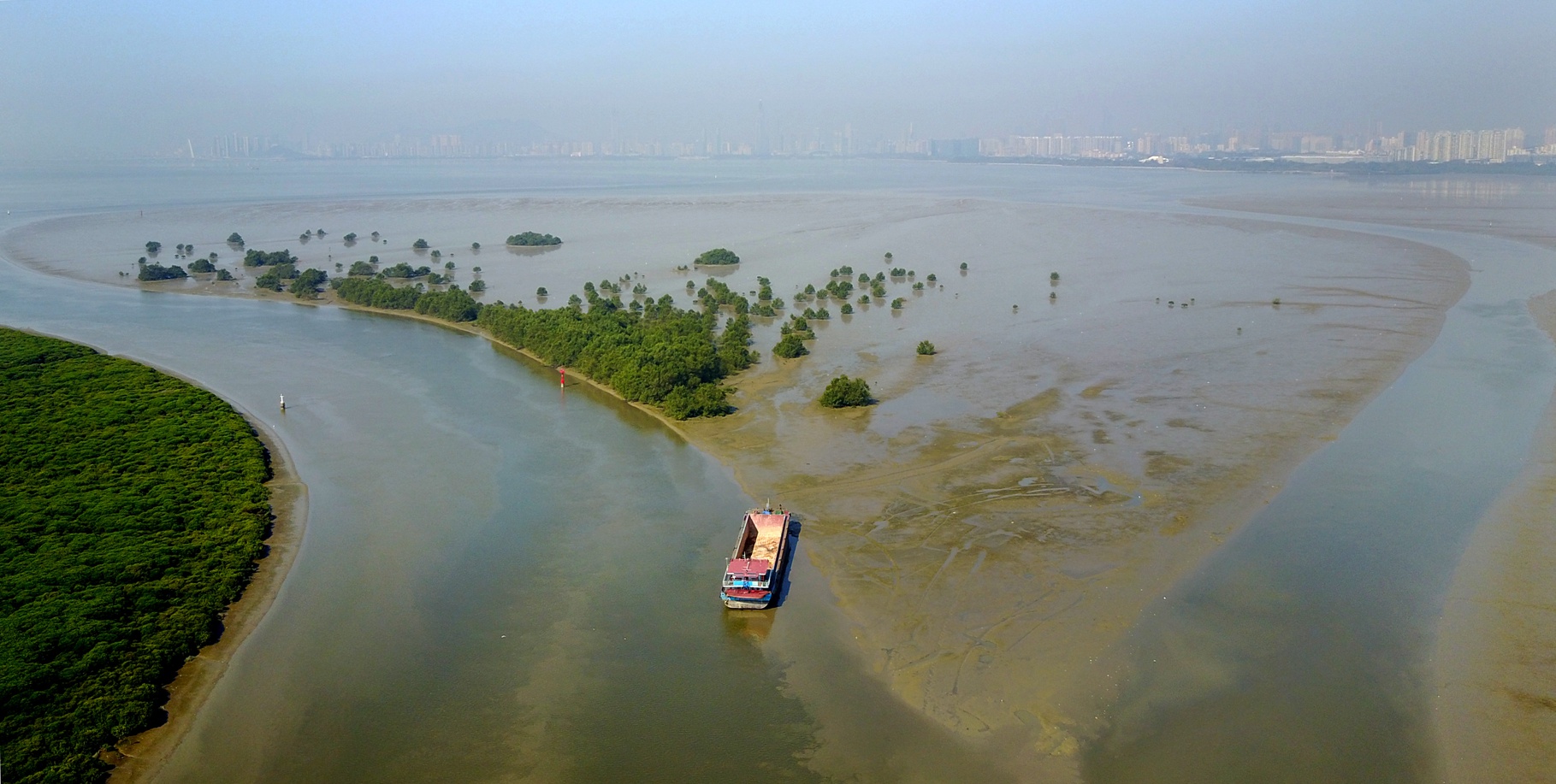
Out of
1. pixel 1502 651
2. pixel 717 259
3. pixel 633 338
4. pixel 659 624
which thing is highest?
pixel 717 259

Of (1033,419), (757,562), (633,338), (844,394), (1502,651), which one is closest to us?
(1502,651)

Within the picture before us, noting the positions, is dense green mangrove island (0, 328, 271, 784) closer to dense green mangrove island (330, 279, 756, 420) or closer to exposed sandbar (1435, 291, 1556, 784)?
dense green mangrove island (330, 279, 756, 420)

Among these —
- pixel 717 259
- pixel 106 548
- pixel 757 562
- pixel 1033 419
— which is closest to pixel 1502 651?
pixel 757 562

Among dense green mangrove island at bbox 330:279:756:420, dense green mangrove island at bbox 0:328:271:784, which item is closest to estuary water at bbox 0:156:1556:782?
dense green mangrove island at bbox 0:328:271:784

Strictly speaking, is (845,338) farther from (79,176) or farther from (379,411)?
(79,176)

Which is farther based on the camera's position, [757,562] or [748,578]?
[757,562]

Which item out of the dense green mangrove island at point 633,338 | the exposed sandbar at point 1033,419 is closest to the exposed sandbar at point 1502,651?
the exposed sandbar at point 1033,419

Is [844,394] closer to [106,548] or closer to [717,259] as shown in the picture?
[106,548]
